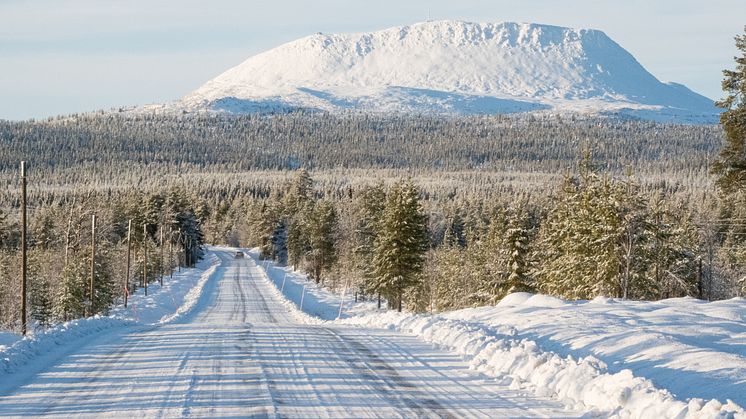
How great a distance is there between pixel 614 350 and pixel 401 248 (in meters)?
36.2

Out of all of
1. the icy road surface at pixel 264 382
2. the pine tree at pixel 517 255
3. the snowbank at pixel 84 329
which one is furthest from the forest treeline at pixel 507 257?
the icy road surface at pixel 264 382

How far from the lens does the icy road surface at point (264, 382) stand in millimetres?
9625

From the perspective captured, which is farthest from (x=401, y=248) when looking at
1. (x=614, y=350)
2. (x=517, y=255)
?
A: (x=614, y=350)

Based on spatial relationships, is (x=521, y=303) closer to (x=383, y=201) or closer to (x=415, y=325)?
(x=415, y=325)

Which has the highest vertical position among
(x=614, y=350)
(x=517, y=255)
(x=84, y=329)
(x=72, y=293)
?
(x=614, y=350)

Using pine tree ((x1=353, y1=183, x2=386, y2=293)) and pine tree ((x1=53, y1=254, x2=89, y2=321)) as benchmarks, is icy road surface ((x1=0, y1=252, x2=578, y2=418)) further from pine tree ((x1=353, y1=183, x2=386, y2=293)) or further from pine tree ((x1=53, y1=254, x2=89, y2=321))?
pine tree ((x1=353, y1=183, x2=386, y2=293))

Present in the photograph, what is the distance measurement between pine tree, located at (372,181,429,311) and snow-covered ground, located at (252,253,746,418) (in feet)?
82.9

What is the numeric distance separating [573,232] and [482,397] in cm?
3809

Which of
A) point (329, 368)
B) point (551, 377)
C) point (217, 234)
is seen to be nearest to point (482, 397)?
point (551, 377)

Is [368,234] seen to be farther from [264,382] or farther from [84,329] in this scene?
[264,382]

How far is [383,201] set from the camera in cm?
7156

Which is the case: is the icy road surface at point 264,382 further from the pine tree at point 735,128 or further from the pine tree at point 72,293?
the pine tree at point 72,293

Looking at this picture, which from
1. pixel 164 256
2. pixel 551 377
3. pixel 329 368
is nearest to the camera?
pixel 551 377

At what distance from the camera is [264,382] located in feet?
37.5
